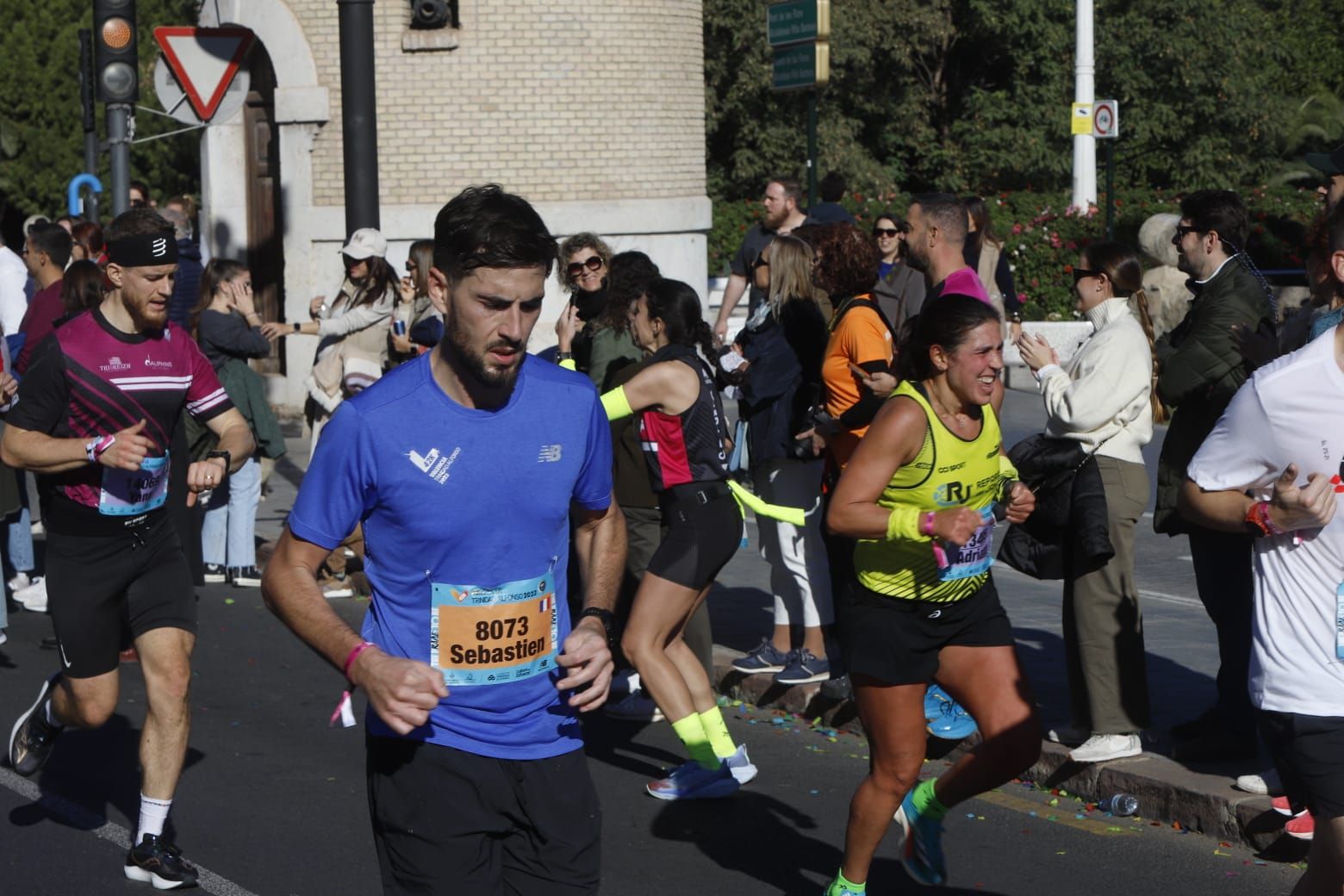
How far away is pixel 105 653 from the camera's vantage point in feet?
21.0

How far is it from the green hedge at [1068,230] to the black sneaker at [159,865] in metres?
15.9

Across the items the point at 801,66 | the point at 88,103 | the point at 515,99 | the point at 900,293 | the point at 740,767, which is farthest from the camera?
the point at 515,99

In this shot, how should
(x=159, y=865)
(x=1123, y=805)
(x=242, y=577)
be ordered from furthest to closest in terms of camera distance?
(x=242, y=577), (x=1123, y=805), (x=159, y=865)

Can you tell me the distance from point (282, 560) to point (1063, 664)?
537cm

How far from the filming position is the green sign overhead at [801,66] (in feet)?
46.1

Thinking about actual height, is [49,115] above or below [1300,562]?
above

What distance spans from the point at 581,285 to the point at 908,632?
3.51 m

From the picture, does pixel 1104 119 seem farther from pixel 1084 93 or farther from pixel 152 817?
pixel 152 817

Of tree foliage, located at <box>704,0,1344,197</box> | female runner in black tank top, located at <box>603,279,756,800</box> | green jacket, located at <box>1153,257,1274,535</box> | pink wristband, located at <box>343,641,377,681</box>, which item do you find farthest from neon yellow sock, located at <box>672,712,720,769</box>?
tree foliage, located at <box>704,0,1344,197</box>

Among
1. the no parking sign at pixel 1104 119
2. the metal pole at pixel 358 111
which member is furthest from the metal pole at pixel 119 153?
the no parking sign at pixel 1104 119

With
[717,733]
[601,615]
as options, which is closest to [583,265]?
[717,733]

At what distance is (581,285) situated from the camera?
8.50 m

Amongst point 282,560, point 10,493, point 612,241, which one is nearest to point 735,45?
point 612,241

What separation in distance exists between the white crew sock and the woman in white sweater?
10.6 feet
